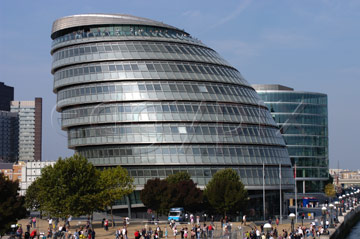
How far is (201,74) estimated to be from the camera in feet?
354

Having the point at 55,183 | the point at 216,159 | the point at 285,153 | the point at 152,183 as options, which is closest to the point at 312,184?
the point at 285,153

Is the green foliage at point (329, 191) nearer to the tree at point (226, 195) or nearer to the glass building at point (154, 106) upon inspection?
the glass building at point (154, 106)

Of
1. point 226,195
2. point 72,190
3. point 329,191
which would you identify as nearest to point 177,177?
point 226,195

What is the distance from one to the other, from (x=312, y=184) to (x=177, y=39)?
100139mm

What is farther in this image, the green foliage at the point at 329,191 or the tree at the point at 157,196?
the green foliage at the point at 329,191

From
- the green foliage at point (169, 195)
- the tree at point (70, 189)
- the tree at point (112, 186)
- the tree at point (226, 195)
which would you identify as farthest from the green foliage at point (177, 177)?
the tree at point (70, 189)

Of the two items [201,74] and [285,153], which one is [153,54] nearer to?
[201,74]

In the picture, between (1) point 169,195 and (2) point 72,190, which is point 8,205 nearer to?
(2) point 72,190

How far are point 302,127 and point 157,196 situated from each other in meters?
110

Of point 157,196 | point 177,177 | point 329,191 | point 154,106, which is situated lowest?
point 329,191

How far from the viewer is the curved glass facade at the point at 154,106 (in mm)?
103000

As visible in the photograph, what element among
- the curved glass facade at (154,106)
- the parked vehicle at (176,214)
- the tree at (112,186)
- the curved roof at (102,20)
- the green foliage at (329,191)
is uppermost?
the curved roof at (102,20)

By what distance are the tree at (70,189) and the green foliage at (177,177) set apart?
54.7ft

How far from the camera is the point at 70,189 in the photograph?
266 ft
